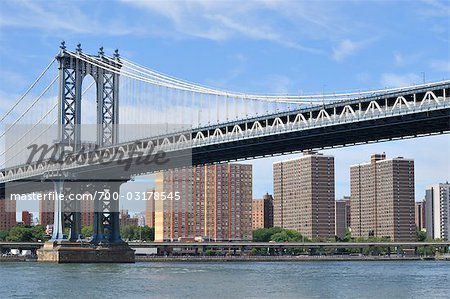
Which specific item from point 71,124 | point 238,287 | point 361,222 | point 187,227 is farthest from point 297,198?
point 238,287

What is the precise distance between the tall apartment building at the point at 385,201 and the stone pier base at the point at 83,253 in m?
104

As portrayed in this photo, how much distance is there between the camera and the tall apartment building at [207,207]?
15825cm

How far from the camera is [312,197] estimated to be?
17900cm

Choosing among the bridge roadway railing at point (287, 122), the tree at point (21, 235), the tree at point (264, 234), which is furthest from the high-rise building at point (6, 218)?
the bridge roadway railing at point (287, 122)

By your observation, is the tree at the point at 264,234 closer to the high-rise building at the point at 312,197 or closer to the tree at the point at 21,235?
the high-rise building at the point at 312,197

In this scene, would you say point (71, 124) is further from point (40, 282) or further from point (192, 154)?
point (40, 282)

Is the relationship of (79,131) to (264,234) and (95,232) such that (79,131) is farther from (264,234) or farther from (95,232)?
(264,234)

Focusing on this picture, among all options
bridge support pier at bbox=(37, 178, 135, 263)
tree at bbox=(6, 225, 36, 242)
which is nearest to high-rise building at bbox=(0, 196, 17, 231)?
tree at bbox=(6, 225, 36, 242)

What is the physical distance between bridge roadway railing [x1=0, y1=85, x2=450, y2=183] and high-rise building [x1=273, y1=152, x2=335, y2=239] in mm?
104998

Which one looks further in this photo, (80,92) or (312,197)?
(312,197)

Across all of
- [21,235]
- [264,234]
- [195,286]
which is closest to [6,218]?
[264,234]

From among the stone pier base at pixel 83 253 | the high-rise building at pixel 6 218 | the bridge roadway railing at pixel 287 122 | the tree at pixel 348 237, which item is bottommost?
the tree at pixel 348 237

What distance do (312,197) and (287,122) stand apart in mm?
119032

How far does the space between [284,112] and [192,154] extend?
10.3 meters
